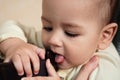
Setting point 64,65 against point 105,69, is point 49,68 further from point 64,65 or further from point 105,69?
point 105,69

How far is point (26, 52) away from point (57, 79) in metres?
0.11

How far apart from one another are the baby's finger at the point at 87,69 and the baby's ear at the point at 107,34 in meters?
0.06

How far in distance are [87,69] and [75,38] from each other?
100 mm

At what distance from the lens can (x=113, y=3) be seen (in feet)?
2.67

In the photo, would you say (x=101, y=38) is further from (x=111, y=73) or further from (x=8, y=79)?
(x=8, y=79)

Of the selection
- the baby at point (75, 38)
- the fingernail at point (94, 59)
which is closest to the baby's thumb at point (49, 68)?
the baby at point (75, 38)

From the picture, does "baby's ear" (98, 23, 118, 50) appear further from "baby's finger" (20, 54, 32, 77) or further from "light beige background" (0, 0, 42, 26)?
"light beige background" (0, 0, 42, 26)

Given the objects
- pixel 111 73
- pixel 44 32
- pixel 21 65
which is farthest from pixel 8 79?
pixel 111 73

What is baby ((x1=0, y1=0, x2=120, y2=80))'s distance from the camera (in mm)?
744

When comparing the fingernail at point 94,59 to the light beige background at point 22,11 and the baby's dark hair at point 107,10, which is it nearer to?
the baby's dark hair at point 107,10

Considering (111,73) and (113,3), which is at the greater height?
(113,3)

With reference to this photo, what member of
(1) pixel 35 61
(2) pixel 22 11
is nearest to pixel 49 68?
(1) pixel 35 61

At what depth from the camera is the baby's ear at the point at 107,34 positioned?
2.67 ft

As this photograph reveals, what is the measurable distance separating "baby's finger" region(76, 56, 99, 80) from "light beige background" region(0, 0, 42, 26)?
0.50 m
